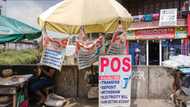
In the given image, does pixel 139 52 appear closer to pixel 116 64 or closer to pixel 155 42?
pixel 155 42

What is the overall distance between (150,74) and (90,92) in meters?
1.84

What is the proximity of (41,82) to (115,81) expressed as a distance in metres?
2.06

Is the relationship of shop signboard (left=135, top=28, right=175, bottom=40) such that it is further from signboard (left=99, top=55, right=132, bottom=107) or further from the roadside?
signboard (left=99, top=55, right=132, bottom=107)

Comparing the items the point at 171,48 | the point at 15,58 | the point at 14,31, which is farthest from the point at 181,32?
the point at 14,31

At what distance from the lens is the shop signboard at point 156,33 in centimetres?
1792

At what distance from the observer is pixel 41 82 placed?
25.0 ft

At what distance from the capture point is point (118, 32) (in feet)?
24.6

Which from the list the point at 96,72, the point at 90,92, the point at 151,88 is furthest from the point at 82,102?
the point at 151,88

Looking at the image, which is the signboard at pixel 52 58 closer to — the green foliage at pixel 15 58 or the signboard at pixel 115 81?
the signboard at pixel 115 81

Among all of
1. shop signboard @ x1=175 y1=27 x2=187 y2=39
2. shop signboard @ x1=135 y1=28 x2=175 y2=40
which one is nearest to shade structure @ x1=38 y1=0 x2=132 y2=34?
shop signboard @ x1=175 y1=27 x2=187 y2=39

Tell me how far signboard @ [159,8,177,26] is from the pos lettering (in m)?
11.3

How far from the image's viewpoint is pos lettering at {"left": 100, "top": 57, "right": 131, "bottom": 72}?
A: 277 inches

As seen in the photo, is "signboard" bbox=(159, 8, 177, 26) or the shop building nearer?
"signboard" bbox=(159, 8, 177, 26)

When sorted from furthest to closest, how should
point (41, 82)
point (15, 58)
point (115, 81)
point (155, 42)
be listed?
point (155, 42) < point (15, 58) < point (41, 82) < point (115, 81)
